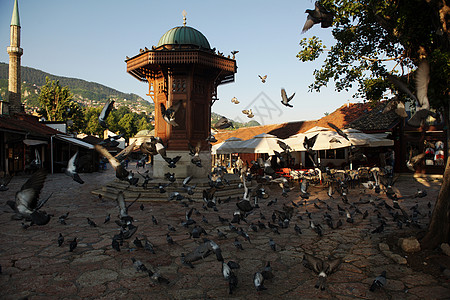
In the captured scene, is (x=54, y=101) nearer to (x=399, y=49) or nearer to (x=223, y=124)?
(x=223, y=124)

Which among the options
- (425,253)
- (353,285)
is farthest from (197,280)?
(425,253)

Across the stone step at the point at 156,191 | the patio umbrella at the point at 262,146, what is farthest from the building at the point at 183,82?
the patio umbrella at the point at 262,146

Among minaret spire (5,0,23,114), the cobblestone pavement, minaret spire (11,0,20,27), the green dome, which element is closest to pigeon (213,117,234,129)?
the cobblestone pavement

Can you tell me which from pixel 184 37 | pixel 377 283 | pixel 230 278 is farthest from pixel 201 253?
pixel 184 37

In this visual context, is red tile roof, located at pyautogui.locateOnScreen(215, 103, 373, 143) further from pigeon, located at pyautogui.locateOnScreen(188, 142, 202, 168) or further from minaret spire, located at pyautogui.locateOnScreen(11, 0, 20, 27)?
minaret spire, located at pyautogui.locateOnScreen(11, 0, 20, 27)

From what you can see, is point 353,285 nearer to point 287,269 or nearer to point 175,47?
point 287,269

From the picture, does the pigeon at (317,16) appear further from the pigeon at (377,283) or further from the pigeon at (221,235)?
the pigeon at (377,283)

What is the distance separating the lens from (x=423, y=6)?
5.45 metres

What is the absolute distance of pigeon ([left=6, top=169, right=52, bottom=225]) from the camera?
4.95 metres

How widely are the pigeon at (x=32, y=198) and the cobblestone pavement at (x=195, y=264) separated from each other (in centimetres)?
60

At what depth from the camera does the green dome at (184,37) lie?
504 inches

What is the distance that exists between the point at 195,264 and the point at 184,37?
11.1 meters

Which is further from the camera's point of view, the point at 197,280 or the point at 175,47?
the point at 175,47

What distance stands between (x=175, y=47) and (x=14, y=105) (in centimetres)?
2846
